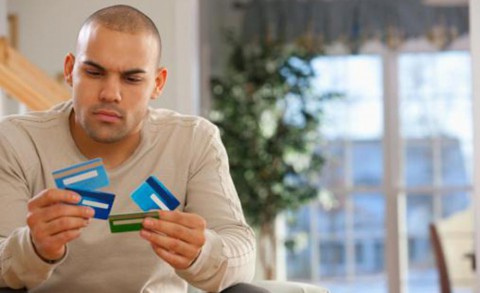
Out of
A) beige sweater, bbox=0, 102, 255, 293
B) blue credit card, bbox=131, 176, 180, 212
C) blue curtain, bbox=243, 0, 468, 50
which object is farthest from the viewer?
blue curtain, bbox=243, 0, 468, 50

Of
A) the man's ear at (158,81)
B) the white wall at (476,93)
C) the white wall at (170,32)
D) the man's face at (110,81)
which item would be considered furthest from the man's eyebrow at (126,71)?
the white wall at (170,32)

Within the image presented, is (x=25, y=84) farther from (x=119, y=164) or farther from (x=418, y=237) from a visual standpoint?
(x=418, y=237)

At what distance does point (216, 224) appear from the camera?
1.97 meters

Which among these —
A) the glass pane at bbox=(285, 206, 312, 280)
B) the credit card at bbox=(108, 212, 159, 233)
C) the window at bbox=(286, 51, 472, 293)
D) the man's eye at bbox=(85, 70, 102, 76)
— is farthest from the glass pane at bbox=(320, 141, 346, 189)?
the credit card at bbox=(108, 212, 159, 233)

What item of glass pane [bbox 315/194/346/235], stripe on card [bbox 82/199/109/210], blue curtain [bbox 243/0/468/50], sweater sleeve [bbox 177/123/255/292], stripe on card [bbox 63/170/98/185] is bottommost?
glass pane [bbox 315/194/346/235]

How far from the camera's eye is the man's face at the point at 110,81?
189cm

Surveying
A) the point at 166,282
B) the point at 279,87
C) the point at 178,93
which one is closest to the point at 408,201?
the point at 279,87

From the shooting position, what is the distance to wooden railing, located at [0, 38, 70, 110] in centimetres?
311

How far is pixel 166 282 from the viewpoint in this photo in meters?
2.03

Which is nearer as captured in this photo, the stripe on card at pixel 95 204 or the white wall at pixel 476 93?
the stripe on card at pixel 95 204

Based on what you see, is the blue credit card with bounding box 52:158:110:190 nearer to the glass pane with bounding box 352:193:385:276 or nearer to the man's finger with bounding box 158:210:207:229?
the man's finger with bounding box 158:210:207:229

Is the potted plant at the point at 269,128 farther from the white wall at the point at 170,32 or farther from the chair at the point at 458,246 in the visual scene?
the white wall at the point at 170,32

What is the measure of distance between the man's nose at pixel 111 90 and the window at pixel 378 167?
564 centimetres

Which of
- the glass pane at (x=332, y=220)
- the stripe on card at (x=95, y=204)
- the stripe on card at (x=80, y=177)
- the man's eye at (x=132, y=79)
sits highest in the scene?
the man's eye at (x=132, y=79)
